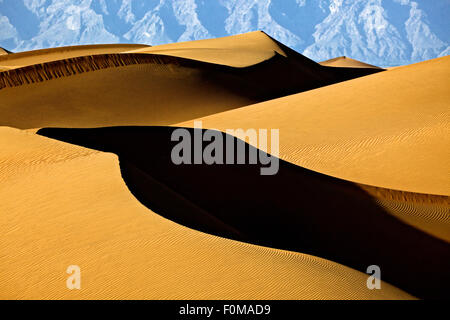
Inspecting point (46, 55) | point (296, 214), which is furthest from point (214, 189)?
point (46, 55)

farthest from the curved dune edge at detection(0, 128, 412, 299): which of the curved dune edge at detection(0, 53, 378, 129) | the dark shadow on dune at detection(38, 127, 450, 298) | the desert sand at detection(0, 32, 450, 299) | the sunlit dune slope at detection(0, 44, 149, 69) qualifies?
the sunlit dune slope at detection(0, 44, 149, 69)

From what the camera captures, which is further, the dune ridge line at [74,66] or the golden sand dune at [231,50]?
the golden sand dune at [231,50]

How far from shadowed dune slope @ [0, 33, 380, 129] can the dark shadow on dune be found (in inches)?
214

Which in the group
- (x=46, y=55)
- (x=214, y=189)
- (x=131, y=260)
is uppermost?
(x=46, y=55)

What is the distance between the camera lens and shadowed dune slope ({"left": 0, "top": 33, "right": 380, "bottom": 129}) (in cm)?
1641

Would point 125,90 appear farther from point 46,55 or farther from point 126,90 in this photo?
point 46,55

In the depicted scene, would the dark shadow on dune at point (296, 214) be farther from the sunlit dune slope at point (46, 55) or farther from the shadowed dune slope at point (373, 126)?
the sunlit dune slope at point (46, 55)

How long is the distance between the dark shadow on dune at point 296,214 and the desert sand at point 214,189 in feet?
0.11

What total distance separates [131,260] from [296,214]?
5.00 m

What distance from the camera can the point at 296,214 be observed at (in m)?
9.27

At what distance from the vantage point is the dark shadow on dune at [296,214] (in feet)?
24.7

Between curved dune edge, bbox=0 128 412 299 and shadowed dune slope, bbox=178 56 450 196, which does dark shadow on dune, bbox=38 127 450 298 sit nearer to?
curved dune edge, bbox=0 128 412 299

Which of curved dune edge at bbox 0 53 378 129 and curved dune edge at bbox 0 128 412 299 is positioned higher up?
curved dune edge at bbox 0 53 378 129

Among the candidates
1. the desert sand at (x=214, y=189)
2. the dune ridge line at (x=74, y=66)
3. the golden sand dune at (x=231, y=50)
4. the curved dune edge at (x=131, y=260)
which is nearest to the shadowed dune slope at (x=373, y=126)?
the desert sand at (x=214, y=189)
